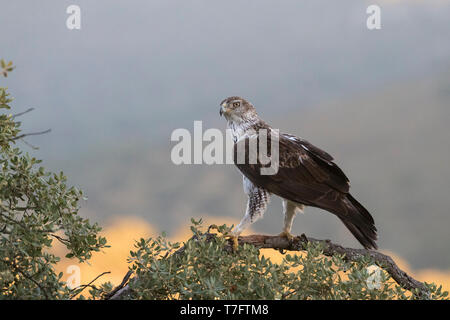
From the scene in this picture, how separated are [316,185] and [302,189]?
19 centimetres


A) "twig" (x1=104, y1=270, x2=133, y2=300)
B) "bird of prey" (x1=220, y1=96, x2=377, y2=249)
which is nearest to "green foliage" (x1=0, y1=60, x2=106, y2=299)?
"twig" (x1=104, y1=270, x2=133, y2=300)

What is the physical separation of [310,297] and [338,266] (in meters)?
0.45

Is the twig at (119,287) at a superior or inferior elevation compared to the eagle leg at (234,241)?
inferior

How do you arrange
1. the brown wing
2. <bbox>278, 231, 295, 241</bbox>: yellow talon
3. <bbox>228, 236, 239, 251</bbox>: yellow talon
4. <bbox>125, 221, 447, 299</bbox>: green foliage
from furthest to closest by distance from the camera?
1. <bbox>278, 231, 295, 241</bbox>: yellow talon
2. the brown wing
3. <bbox>228, 236, 239, 251</bbox>: yellow talon
4. <bbox>125, 221, 447, 299</bbox>: green foliage

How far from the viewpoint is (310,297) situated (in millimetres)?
4910

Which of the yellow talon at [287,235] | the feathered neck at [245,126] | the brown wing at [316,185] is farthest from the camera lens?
the feathered neck at [245,126]

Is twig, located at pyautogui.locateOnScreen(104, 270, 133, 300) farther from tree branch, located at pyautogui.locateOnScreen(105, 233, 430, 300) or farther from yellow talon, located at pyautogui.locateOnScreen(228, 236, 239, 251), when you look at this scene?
yellow talon, located at pyautogui.locateOnScreen(228, 236, 239, 251)

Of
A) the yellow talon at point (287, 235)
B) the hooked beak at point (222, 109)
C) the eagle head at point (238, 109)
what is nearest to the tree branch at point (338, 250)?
the yellow talon at point (287, 235)

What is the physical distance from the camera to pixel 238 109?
696cm

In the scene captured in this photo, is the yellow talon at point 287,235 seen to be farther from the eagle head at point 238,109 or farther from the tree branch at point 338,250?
the eagle head at point 238,109

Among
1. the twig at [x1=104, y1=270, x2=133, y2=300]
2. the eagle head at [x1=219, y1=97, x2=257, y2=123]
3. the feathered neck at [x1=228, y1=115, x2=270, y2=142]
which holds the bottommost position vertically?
the twig at [x1=104, y1=270, x2=133, y2=300]

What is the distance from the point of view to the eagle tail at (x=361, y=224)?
5.98m

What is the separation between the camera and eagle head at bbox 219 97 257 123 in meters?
6.96

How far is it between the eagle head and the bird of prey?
0.58m
